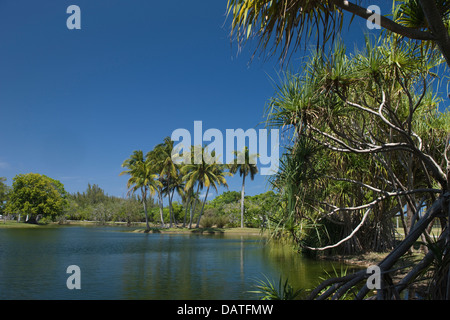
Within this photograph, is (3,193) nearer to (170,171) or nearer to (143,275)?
(170,171)

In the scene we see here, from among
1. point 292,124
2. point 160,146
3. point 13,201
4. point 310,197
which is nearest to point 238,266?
point 310,197

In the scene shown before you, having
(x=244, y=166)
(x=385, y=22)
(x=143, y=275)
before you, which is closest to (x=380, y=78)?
(x=385, y=22)

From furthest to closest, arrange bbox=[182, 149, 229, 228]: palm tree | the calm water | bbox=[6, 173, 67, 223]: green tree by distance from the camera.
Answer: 1. bbox=[6, 173, 67, 223]: green tree
2. bbox=[182, 149, 229, 228]: palm tree
3. the calm water

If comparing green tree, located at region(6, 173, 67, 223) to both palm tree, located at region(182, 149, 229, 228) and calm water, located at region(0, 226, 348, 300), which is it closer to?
palm tree, located at region(182, 149, 229, 228)

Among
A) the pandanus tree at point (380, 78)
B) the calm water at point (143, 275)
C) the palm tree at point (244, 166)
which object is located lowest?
the calm water at point (143, 275)

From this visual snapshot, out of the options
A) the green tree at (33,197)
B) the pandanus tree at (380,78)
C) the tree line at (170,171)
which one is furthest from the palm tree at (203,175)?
the pandanus tree at (380,78)

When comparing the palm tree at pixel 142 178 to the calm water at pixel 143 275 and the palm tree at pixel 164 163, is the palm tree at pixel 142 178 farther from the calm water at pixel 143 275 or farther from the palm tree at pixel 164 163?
the calm water at pixel 143 275

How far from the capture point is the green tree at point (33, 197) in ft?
186

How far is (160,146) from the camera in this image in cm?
4897

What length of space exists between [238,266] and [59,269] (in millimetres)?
7301

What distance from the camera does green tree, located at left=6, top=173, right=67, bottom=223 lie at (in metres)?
56.8

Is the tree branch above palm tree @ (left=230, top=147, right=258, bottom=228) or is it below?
below

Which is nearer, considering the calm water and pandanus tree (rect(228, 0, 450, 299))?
pandanus tree (rect(228, 0, 450, 299))

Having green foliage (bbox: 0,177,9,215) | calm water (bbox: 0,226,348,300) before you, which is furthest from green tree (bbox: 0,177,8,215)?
calm water (bbox: 0,226,348,300)
